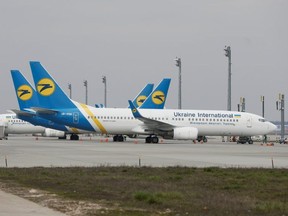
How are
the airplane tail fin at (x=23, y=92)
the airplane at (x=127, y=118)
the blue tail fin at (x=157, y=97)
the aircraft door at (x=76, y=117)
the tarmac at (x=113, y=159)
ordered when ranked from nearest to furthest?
1. the tarmac at (x=113, y=159)
2. the aircraft door at (x=76, y=117)
3. the airplane at (x=127, y=118)
4. the airplane tail fin at (x=23, y=92)
5. the blue tail fin at (x=157, y=97)

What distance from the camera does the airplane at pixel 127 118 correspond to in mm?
64438

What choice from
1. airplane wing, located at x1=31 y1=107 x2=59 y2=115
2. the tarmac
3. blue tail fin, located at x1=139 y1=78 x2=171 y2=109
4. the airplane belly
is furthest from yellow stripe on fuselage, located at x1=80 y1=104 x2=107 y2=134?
the airplane belly

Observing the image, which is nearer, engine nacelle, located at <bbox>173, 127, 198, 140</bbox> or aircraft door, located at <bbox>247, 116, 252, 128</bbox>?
engine nacelle, located at <bbox>173, 127, 198, 140</bbox>

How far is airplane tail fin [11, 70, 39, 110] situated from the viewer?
72.4 meters

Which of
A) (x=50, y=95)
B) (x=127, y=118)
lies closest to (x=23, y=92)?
(x=50, y=95)

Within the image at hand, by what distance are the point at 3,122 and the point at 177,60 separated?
953 inches

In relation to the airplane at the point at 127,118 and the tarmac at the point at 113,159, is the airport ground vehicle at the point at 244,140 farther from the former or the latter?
the tarmac at the point at 113,159

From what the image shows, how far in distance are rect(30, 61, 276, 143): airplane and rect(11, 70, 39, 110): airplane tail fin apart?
23.9 ft

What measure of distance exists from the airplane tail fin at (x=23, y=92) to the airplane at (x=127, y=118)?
23.9 feet

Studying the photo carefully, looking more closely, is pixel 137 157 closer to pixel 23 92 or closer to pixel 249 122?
pixel 249 122

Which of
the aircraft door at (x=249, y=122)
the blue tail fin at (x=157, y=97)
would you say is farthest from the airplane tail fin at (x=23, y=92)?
the aircraft door at (x=249, y=122)

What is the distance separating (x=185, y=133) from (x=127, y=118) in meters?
6.31

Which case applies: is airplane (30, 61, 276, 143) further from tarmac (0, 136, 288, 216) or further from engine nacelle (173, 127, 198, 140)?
tarmac (0, 136, 288, 216)

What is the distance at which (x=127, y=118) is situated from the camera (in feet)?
215
